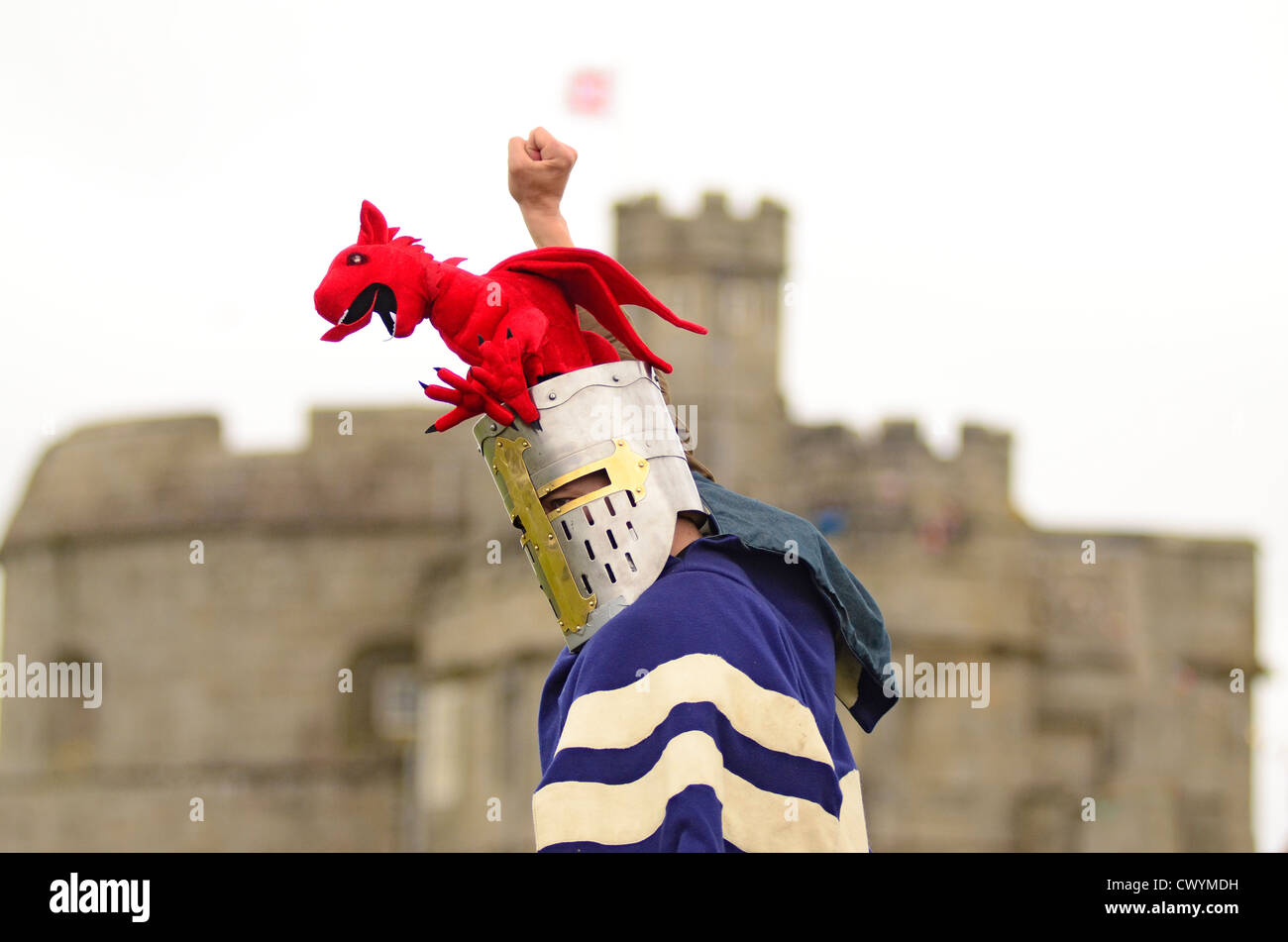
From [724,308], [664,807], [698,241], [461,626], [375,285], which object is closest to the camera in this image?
[664,807]

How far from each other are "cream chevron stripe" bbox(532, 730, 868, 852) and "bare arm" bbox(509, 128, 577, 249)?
1110 millimetres

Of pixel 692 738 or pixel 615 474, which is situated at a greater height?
pixel 615 474

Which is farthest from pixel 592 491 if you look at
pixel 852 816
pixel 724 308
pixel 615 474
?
pixel 724 308

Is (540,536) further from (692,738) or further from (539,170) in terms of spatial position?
(539,170)

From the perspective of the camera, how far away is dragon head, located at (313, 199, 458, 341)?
12.9 feet

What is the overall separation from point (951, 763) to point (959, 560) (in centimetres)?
225

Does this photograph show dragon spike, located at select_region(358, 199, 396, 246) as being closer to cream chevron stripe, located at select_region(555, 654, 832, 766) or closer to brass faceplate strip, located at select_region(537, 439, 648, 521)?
brass faceplate strip, located at select_region(537, 439, 648, 521)

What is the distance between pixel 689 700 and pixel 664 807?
18cm

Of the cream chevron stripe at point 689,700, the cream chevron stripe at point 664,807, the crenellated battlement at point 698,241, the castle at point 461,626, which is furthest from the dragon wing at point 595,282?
the crenellated battlement at point 698,241

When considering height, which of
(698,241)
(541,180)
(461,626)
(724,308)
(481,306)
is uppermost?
(698,241)

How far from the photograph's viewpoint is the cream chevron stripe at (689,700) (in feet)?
12.3

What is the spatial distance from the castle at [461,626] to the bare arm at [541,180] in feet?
65.9

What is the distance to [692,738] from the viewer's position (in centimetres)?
369

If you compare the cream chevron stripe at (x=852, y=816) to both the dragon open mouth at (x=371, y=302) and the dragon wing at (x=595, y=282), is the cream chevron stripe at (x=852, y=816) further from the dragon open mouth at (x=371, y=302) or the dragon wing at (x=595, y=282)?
the dragon open mouth at (x=371, y=302)
